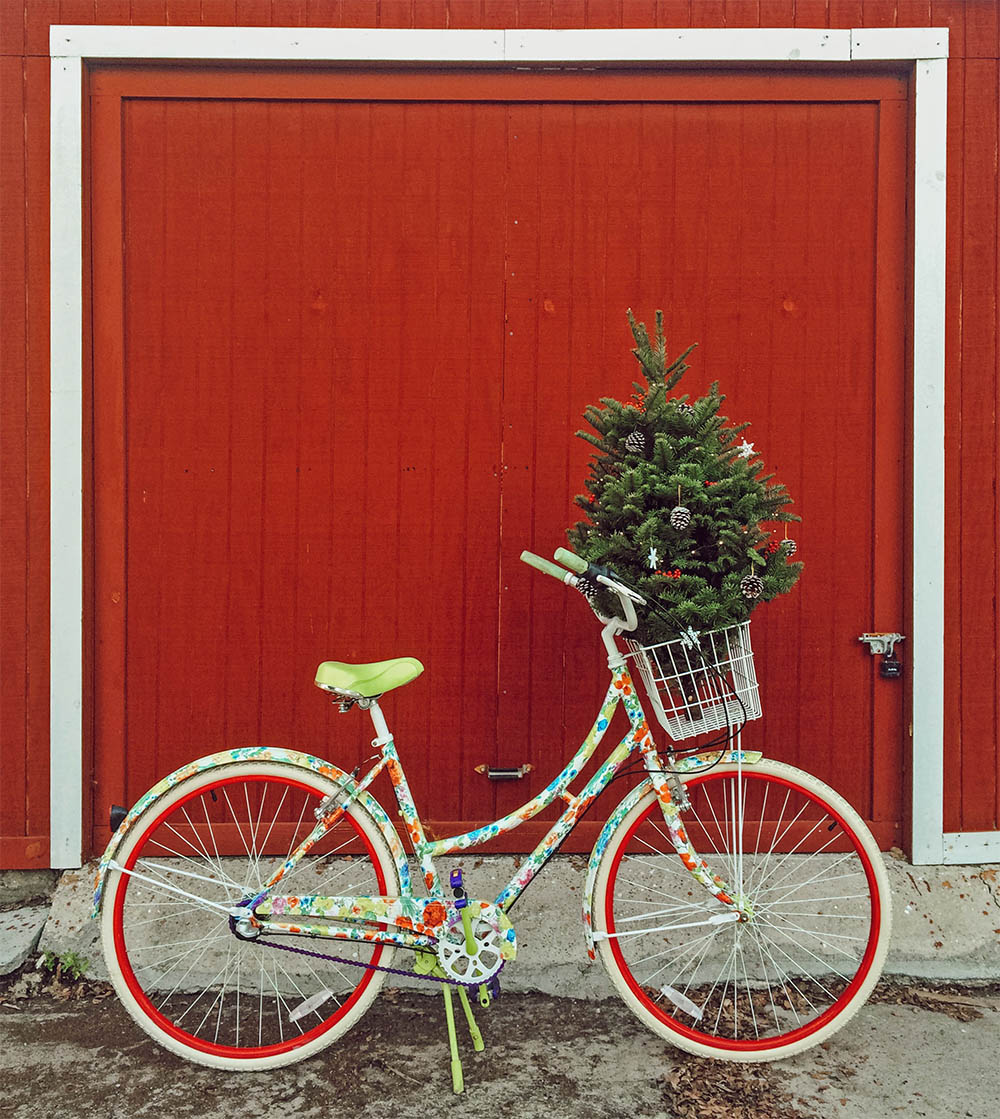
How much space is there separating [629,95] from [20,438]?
2.50 m

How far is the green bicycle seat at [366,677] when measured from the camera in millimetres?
2633

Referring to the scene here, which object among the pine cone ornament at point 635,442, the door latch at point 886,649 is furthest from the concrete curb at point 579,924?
the pine cone ornament at point 635,442

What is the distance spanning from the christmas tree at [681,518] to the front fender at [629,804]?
1.28 ft

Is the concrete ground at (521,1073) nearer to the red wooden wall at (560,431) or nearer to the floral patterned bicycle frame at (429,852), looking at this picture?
the floral patterned bicycle frame at (429,852)

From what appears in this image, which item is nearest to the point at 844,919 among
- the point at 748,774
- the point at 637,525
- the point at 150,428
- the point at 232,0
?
the point at 748,774

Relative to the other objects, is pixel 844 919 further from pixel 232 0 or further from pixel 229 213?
pixel 232 0

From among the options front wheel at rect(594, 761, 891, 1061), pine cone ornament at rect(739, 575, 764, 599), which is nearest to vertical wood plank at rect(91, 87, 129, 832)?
front wheel at rect(594, 761, 891, 1061)

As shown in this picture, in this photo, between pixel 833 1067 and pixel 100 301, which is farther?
pixel 100 301

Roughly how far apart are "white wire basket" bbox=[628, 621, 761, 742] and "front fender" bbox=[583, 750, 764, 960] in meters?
0.18

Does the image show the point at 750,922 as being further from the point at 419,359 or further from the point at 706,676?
the point at 419,359

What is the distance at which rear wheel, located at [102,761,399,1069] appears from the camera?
2.70 meters

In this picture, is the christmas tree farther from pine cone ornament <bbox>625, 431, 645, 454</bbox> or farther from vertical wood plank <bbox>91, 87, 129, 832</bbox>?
vertical wood plank <bbox>91, 87, 129, 832</bbox>

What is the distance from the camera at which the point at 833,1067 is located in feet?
9.09

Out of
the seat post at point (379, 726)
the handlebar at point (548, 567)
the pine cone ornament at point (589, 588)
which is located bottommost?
the seat post at point (379, 726)
